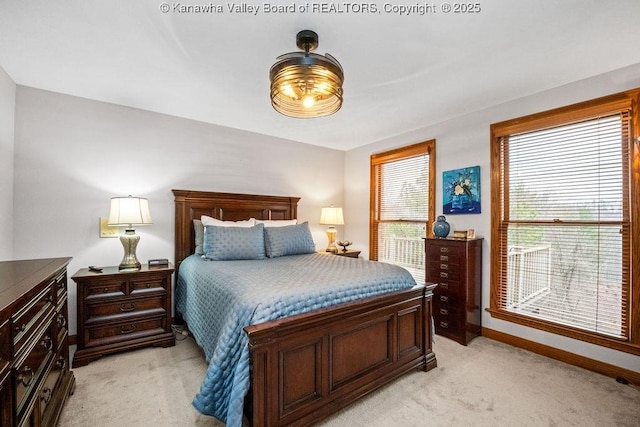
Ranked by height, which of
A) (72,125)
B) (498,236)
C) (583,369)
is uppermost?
(72,125)

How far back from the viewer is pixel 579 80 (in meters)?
2.46

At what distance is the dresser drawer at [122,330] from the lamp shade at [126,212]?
864 mm

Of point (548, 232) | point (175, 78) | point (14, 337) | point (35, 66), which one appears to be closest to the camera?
point (14, 337)

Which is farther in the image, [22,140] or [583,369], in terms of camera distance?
[22,140]

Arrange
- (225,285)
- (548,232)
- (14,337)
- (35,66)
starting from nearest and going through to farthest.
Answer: (14,337) → (225,285) → (35,66) → (548,232)

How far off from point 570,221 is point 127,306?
13.0ft

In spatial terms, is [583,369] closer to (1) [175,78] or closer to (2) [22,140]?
(1) [175,78]

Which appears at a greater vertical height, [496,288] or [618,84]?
[618,84]

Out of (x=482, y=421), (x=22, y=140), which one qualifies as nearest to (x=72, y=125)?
(x=22, y=140)

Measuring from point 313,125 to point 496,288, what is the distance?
2.76m

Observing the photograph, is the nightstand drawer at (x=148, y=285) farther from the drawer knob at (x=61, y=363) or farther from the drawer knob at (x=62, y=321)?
the drawer knob at (x=61, y=363)

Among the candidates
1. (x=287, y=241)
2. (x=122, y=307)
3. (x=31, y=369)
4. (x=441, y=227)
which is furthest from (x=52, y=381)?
(x=441, y=227)

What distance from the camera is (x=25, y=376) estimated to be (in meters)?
1.17

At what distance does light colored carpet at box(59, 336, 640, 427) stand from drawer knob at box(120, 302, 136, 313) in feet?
1.26
